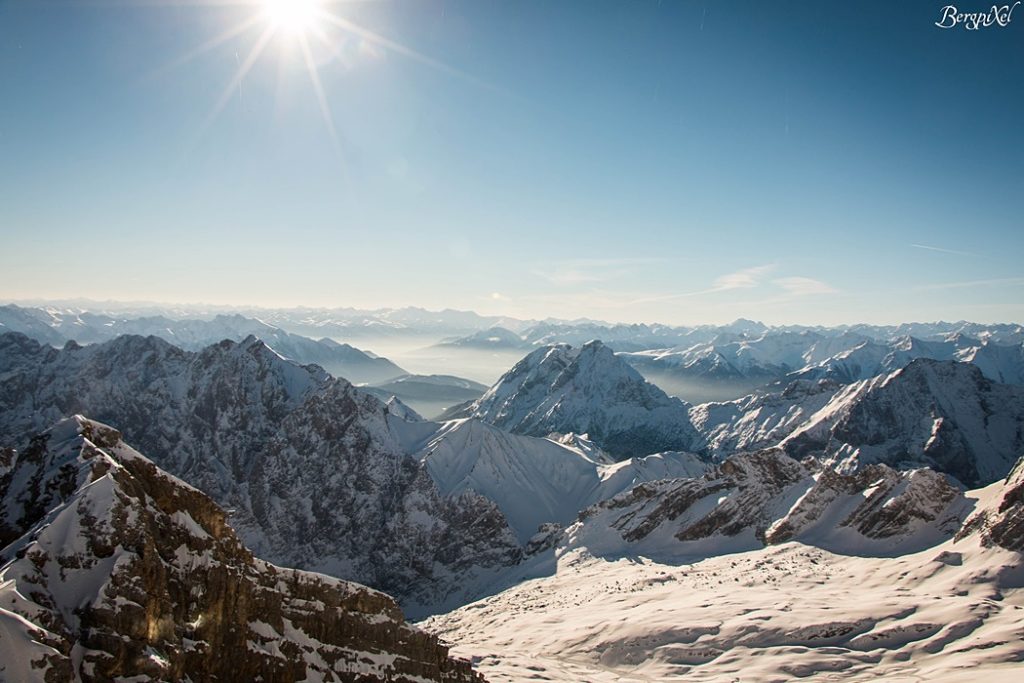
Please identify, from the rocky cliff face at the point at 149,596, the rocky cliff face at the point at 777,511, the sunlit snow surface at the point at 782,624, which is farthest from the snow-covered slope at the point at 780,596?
the rocky cliff face at the point at 149,596

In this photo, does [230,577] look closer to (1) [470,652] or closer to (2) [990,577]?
(1) [470,652]

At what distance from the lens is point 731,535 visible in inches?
5748

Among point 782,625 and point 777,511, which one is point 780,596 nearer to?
point 782,625

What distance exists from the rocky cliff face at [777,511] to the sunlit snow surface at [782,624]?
7.90m

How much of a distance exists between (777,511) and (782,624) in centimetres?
6651

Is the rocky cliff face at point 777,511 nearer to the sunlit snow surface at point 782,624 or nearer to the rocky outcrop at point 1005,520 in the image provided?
the sunlit snow surface at point 782,624

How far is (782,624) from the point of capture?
86125 mm

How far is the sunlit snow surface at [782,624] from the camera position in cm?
7356

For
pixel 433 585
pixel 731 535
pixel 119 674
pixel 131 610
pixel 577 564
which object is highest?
pixel 131 610

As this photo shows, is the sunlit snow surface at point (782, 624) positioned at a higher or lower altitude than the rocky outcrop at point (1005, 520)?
lower

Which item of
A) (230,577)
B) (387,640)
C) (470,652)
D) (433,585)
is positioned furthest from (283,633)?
(433,585)

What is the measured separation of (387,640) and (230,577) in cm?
1603

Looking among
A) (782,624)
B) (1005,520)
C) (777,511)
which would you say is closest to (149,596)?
(782,624)

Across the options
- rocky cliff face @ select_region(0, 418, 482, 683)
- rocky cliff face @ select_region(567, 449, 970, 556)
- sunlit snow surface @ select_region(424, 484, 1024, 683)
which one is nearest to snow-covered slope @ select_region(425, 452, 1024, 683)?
sunlit snow surface @ select_region(424, 484, 1024, 683)
